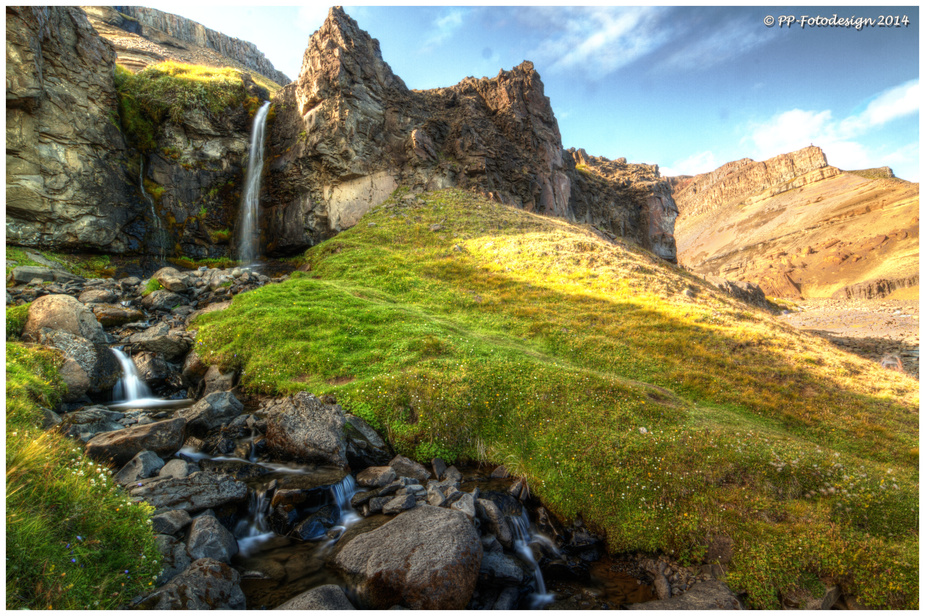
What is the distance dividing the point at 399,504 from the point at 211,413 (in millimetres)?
7107

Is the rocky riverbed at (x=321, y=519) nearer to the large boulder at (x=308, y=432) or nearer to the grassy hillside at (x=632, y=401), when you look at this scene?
the large boulder at (x=308, y=432)

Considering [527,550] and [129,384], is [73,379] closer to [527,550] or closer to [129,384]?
[129,384]

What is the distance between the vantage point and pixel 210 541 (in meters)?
7.04

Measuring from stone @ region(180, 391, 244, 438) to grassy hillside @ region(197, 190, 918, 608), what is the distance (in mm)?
1770

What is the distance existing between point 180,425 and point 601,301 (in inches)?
930

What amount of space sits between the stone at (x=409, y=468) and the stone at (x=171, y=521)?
4.61 metres

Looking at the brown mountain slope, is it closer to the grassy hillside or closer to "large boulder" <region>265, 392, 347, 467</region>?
the grassy hillside

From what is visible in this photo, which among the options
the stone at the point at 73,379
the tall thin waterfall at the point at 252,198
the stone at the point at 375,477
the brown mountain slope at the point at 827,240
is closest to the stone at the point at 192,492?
the stone at the point at 375,477

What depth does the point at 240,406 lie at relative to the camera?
12875mm

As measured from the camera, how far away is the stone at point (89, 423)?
392 inches

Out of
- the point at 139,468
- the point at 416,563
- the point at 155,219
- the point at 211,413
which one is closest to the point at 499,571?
the point at 416,563

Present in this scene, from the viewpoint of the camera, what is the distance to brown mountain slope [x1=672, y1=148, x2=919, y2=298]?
329ft

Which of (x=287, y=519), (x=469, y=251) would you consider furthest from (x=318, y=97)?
(x=287, y=519)

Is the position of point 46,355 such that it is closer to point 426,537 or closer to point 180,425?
point 180,425
